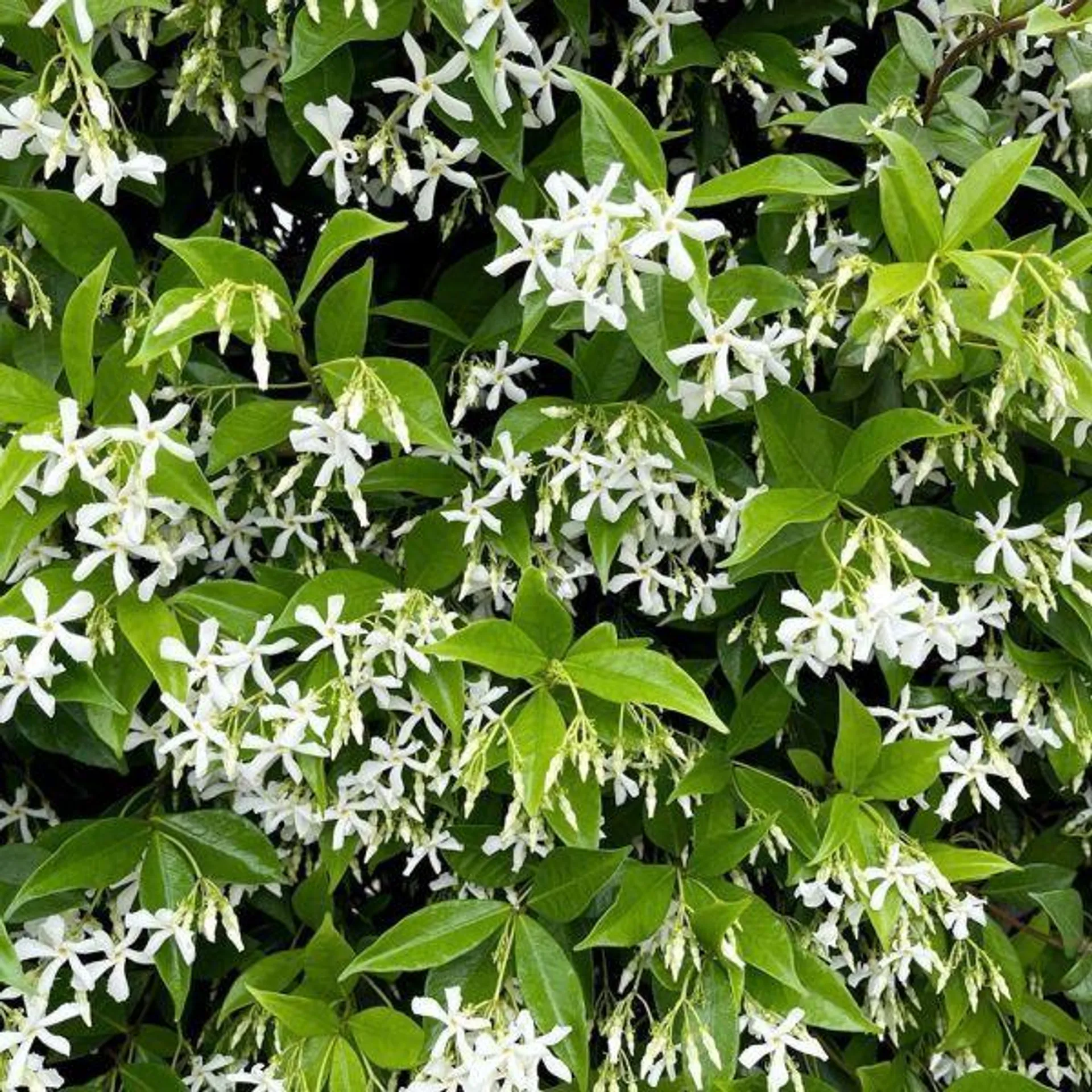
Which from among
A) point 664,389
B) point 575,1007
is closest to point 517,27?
point 664,389

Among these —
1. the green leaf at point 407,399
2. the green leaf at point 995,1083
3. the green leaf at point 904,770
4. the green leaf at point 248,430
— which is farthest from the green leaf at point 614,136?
the green leaf at point 995,1083

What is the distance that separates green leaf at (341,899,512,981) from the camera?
1113 millimetres

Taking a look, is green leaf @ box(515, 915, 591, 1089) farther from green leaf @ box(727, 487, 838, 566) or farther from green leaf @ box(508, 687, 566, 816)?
green leaf @ box(727, 487, 838, 566)

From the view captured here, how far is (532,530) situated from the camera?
1.21 meters

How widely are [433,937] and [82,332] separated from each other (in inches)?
23.2

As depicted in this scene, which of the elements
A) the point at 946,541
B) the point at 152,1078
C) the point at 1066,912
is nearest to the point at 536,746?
the point at 946,541

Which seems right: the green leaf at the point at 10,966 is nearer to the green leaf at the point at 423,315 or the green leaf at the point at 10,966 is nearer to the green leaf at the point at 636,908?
the green leaf at the point at 636,908

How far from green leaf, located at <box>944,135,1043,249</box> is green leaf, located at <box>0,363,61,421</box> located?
731 millimetres

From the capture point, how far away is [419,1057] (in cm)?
115

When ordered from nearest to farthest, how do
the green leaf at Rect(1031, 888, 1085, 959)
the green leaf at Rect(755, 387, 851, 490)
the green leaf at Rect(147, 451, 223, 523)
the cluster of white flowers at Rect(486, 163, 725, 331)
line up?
1. the cluster of white flowers at Rect(486, 163, 725, 331)
2. the green leaf at Rect(147, 451, 223, 523)
3. the green leaf at Rect(755, 387, 851, 490)
4. the green leaf at Rect(1031, 888, 1085, 959)

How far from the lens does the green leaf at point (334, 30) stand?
100 centimetres

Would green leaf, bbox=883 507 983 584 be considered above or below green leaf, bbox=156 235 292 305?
below

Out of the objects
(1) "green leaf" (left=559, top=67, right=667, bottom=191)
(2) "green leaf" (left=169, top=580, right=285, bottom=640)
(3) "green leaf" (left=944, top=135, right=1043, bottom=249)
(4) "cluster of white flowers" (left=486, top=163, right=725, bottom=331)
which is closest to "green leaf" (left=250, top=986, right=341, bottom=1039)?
(2) "green leaf" (left=169, top=580, right=285, bottom=640)

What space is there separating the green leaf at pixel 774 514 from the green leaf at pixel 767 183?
248mm
